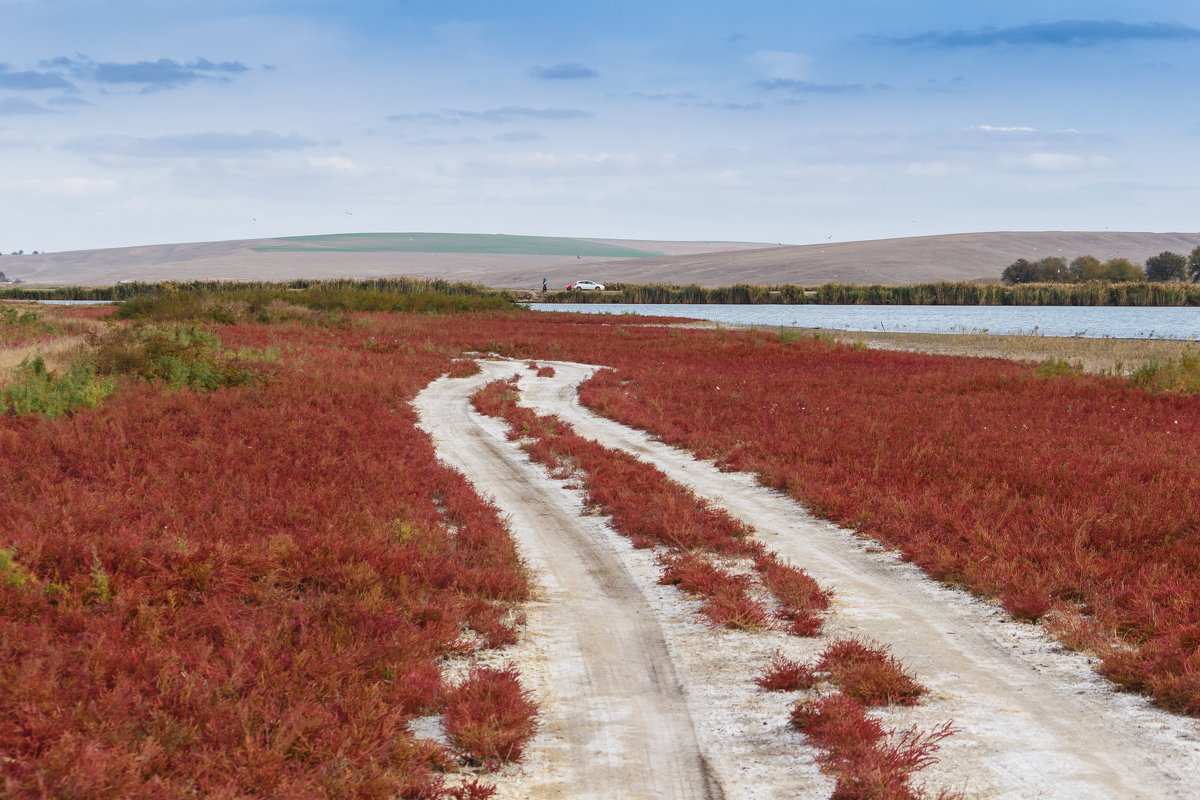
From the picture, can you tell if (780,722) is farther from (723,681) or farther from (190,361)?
(190,361)

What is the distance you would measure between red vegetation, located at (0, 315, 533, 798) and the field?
0.03 meters

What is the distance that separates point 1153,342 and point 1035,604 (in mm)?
43508

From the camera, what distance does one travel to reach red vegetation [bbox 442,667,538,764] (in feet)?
18.4

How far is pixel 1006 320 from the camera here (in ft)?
226

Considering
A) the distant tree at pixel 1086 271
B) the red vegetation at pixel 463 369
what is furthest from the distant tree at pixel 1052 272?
the red vegetation at pixel 463 369

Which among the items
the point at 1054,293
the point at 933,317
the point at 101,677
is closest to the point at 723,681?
the point at 101,677

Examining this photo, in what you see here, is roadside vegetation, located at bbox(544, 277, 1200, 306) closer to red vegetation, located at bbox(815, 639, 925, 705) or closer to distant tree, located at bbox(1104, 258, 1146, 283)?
distant tree, located at bbox(1104, 258, 1146, 283)

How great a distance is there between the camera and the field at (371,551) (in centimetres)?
547

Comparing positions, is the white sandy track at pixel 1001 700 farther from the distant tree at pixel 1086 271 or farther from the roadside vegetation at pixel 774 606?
the distant tree at pixel 1086 271

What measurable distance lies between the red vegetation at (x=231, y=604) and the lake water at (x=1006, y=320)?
1812 inches

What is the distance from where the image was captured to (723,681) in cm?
688

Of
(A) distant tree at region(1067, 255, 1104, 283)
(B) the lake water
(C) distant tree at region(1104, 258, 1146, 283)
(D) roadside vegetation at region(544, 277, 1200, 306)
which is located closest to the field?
(B) the lake water

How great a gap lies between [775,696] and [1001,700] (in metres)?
1.65

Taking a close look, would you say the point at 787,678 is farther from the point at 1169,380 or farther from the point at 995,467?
the point at 1169,380
